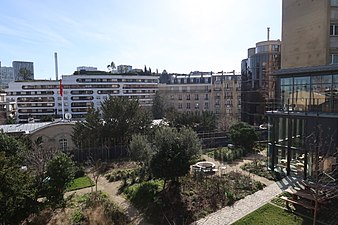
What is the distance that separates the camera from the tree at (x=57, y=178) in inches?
552

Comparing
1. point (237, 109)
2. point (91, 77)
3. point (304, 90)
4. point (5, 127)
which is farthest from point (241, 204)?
point (91, 77)

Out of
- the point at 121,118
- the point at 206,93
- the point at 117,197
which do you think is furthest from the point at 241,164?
the point at 206,93

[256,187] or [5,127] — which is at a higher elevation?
[5,127]

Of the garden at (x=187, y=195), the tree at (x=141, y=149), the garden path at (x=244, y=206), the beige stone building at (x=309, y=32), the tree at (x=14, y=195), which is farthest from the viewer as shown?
the beige stone building at (x=309, y=32)

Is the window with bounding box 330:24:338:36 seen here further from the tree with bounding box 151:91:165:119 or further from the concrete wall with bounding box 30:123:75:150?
the tree with bounding box 151:91:165:119

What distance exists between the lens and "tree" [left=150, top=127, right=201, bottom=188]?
15.1 m

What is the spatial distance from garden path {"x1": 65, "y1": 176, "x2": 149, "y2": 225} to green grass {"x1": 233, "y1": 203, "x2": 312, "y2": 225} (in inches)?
211

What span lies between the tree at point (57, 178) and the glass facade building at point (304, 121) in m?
14.8

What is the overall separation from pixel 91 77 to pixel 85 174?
5540 centimetres

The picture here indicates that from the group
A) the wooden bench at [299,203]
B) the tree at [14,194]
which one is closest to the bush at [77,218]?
the tree at [14,194]

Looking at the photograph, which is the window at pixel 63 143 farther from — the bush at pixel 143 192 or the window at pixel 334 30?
the window at pixel 334 30

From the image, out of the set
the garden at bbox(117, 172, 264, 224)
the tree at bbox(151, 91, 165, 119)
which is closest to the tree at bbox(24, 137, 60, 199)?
the garden at bbox(117, 172, 264, 224)

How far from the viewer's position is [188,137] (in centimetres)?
1659

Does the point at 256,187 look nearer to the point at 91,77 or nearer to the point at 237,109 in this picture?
the point at 237,109
